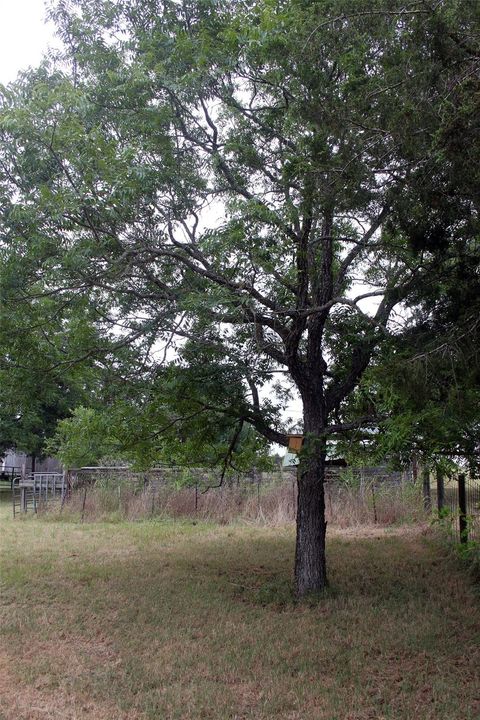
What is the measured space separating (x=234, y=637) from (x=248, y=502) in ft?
30.2

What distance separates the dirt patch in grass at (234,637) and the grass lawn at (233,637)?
2 centimetres

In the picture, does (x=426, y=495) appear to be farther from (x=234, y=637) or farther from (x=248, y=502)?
(x=234, y=637)

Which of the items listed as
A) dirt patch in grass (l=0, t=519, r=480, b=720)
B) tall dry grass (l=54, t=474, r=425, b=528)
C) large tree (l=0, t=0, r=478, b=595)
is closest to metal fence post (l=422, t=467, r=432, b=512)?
tall dry grass (l=54, t=474, r=425, b=528)

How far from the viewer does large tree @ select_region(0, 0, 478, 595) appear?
5.21 meters

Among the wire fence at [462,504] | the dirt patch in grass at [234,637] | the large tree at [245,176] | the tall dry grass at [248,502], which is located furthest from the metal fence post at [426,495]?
the large tree at [245,176]

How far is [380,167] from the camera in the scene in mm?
5352

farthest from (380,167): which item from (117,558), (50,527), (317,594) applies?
(50,527)

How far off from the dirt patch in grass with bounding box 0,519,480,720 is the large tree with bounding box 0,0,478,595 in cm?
130

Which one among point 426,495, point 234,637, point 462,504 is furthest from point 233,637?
point 426,495

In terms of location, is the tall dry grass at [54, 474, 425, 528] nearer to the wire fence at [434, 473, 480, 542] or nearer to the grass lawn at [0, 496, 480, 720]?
the wire fence at [434, 473, 480, 542]

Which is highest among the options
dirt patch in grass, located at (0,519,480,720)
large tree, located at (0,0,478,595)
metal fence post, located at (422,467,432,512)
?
large tree, located at (0,0,478,595)

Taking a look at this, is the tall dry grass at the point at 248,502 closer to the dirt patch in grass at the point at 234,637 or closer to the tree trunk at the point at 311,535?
the dirt patch in grass at the point at 234,637

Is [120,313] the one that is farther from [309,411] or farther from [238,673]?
[238,673]

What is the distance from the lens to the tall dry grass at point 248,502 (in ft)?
46.7
